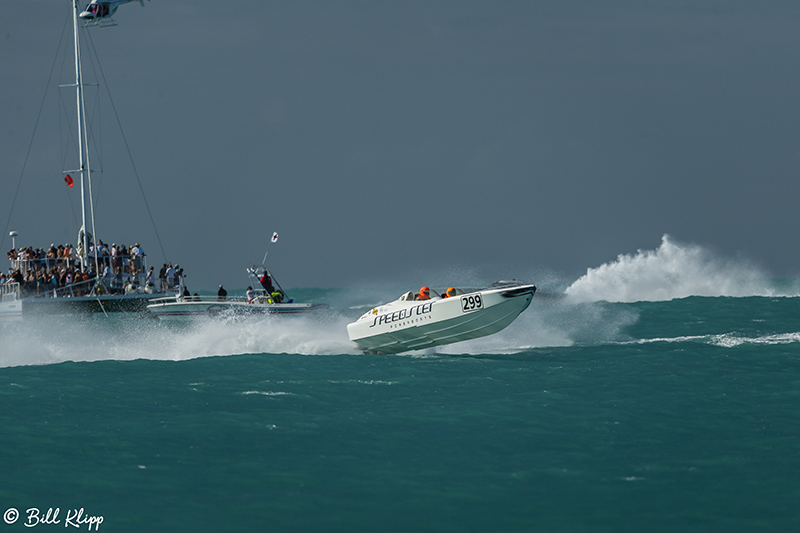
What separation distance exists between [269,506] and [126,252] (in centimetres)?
3909

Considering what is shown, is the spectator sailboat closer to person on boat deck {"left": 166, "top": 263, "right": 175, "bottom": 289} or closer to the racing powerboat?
person on boat deck {"left": 166, "top": 263, "right": 175, "bottom": 289}

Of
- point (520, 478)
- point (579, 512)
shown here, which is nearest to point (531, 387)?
point (520, 478)

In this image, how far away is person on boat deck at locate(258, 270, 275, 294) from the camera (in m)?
33.7

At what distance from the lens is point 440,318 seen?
21.6 m

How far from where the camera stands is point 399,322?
72.7 feet

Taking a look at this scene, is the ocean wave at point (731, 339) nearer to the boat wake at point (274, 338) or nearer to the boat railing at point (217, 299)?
the boat wake at point (274, 338)

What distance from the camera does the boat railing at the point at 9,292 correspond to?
131 ft

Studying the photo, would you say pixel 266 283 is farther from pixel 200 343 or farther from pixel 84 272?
pixel 84 272

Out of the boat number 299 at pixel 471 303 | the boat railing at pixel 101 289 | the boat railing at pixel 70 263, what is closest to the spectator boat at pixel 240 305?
the boat railing at pixel 101 289

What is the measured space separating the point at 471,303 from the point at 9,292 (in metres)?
29.1

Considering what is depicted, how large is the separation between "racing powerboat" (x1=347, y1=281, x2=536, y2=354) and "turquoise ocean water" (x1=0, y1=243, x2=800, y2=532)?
2.29 feet

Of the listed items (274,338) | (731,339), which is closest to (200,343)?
(274,338)

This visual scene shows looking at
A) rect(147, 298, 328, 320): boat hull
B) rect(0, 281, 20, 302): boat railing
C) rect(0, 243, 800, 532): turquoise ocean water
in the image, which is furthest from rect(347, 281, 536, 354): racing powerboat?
rect(0, 281, 20, 302): boat railing

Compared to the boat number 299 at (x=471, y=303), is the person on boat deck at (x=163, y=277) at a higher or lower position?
higher
